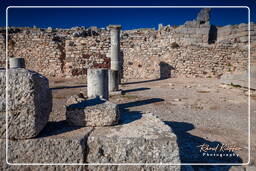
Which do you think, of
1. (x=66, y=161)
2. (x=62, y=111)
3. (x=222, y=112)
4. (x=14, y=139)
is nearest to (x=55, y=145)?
(x=66, y=161)

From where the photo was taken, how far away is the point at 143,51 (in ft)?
51.1

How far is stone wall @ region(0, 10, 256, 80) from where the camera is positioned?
15195mm

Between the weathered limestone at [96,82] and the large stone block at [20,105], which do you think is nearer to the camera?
the large stone block at [20,105]

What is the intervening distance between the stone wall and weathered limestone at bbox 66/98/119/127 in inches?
504

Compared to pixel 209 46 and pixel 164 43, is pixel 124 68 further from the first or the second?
pixel 209 46

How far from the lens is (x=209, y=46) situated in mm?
15492

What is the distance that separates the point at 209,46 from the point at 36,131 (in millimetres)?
15703

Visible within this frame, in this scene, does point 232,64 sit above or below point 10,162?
above

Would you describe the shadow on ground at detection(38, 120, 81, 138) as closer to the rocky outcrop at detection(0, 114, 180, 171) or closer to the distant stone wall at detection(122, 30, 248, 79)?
the rocky outcrop at detection(0, 114, 180, 171)

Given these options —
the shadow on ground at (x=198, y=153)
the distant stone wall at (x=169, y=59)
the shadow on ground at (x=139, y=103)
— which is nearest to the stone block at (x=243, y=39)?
the distant stone wall at (x=169, y=59)

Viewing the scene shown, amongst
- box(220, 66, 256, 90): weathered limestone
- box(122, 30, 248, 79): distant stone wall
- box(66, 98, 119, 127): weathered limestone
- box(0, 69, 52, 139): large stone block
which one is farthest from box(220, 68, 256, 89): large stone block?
box(0, 69, 52, 139): large stone block

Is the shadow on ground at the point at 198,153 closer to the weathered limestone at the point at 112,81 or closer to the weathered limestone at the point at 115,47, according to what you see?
the weathered limestone at the point at 112,81

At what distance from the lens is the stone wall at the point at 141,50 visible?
15.2m

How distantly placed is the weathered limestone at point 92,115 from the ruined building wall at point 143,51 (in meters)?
12.9
